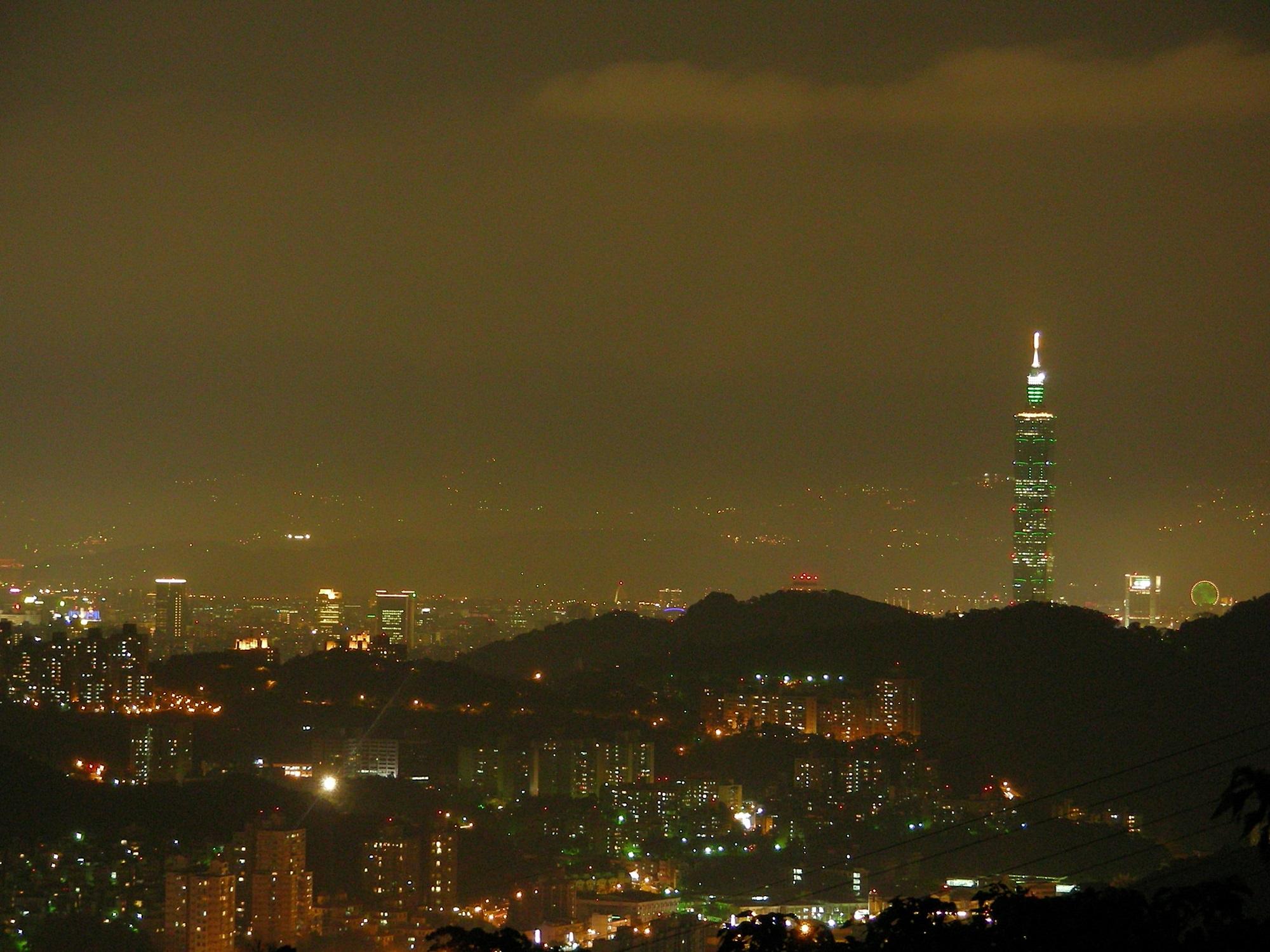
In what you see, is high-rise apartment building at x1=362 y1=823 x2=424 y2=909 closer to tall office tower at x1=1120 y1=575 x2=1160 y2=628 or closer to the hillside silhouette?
the hillside silhouette

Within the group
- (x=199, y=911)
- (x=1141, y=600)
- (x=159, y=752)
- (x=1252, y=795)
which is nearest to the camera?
(x=1252, y=795)

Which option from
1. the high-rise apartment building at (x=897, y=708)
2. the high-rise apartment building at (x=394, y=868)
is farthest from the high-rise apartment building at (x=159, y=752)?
the high-rise apartment building at (x=897, y=708)

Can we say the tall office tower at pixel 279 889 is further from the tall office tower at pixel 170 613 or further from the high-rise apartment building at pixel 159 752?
the tall office tower at pixel 170 613

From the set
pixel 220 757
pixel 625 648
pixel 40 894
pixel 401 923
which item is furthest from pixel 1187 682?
pixel 40 894

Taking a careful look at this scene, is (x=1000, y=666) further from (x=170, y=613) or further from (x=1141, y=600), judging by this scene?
(x=170, y=613)

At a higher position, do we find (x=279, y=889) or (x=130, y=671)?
(x=130, y=671)

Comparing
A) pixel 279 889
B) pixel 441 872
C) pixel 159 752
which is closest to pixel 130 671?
pixel 159 752
